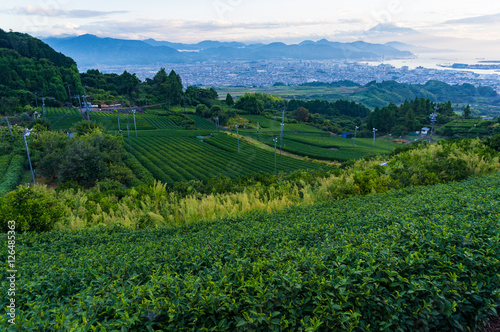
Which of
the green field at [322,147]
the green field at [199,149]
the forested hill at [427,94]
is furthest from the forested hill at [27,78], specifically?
the forested hill at [427,94]

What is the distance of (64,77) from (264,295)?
71.9 metres

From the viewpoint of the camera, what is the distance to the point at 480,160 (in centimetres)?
1043

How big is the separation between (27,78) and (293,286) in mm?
69505

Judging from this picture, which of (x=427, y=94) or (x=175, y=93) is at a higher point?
(x=175, y=93)

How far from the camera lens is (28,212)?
7.11 m

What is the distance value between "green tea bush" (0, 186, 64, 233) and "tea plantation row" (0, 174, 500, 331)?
146 inches

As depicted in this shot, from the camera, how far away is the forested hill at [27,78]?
163 ft

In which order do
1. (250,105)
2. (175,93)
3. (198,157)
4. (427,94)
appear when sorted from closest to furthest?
(198,157)
(175,93)
(250,105)
(427,94)

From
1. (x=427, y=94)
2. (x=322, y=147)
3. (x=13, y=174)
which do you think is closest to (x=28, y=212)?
(x=13, y=174)

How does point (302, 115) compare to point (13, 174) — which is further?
point (302, 115)

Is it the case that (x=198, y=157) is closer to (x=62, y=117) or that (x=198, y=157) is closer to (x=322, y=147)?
(x=322, y=147)

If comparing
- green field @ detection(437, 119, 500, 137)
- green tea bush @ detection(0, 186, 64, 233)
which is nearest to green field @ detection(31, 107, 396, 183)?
green field @ detection(437, 119, 500, 137)

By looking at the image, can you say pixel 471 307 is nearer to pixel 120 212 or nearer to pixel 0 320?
pixel 0 320

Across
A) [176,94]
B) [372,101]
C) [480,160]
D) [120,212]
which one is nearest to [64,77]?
[176,94]
